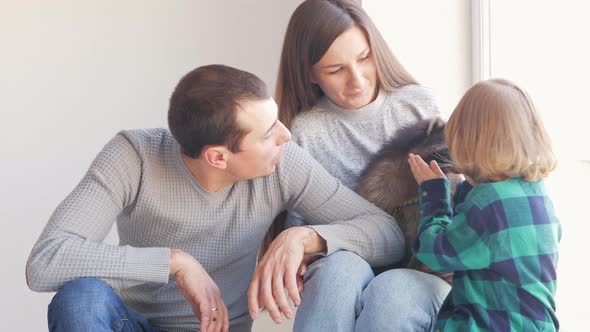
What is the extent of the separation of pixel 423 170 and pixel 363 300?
1.06 ft

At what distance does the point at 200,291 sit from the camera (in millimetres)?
1536

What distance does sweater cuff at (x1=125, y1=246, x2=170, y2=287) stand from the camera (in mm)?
1526

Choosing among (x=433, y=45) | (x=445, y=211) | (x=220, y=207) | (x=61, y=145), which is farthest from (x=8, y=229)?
(x=445, y=211)

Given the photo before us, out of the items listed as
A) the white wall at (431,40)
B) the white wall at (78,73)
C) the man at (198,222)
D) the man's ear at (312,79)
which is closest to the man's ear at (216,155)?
the man at (198,222)

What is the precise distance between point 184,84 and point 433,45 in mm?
959

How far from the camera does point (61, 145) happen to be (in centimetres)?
290

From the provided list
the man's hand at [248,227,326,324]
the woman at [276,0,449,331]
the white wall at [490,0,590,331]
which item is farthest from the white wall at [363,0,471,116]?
Answer: the man's hand at [248,227,326,324]

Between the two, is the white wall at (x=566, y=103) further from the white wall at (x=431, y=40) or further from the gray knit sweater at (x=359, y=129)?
the gray knit sweater at (x=359, y=129)

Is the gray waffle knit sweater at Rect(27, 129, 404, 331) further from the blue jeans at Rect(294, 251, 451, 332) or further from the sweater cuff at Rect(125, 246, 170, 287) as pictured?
the blue jeans at Rect(294, 251, 451, 332)

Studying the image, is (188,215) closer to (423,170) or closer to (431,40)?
(423,170)

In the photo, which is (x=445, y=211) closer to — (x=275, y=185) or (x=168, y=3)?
(x=275, y=185)

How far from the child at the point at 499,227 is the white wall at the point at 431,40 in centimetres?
81

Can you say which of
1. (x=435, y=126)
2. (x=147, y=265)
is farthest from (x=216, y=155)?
(x=435, y=126)

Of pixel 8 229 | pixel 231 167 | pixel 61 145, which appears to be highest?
pixel 231 167
